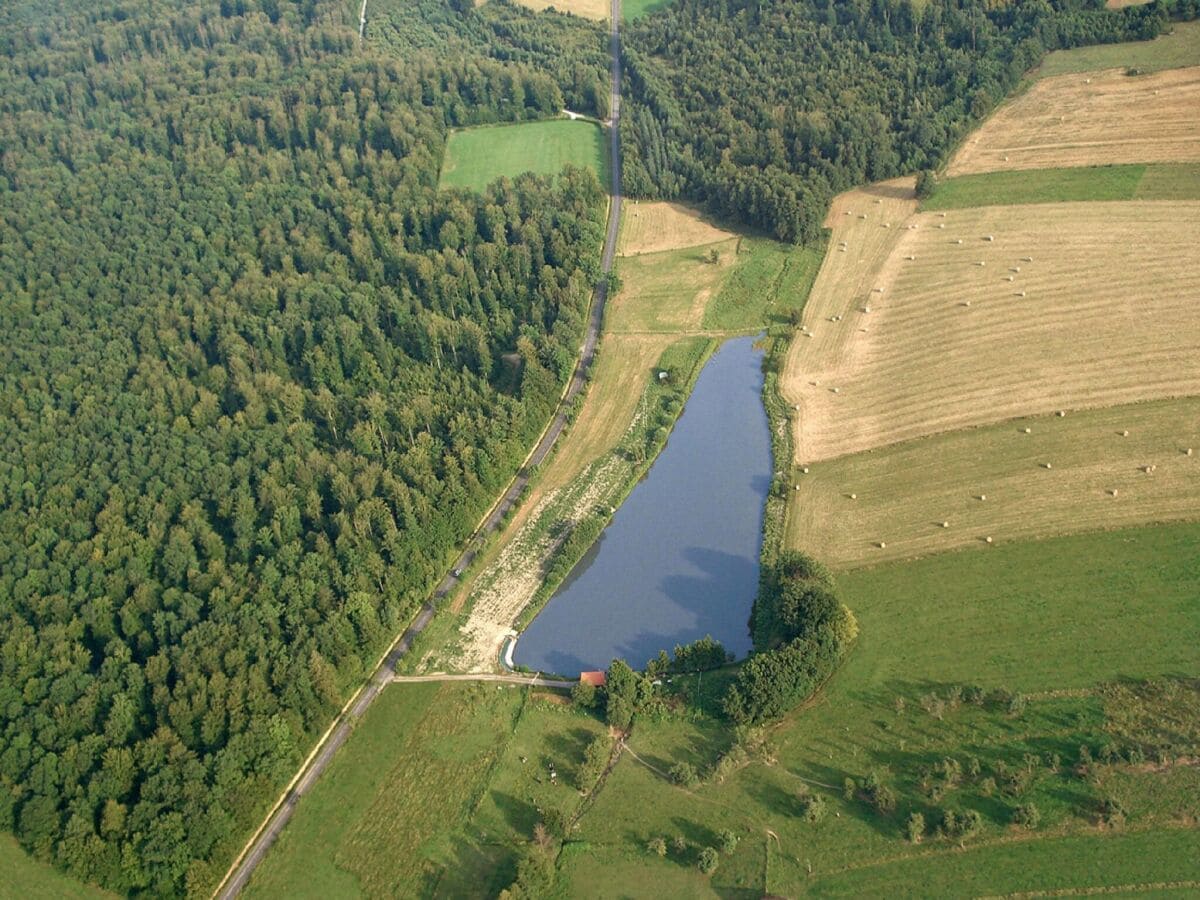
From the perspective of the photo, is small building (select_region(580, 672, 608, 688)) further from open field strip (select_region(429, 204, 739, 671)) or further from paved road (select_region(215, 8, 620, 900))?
open field strip (select_region(429, 204, 739, 671))

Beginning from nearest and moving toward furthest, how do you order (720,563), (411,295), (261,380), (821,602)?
(821,602)
(720,563)
(261,380)
(411,295)

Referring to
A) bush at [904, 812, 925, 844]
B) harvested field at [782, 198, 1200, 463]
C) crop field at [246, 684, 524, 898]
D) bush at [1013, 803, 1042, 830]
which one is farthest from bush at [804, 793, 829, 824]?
harvested field at [782, 198, 1200, 463]

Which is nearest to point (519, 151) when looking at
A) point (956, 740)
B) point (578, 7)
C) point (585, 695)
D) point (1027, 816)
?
point (578, 7)

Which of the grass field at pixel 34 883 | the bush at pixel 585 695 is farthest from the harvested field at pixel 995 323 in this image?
the grass field at pixel 34 883

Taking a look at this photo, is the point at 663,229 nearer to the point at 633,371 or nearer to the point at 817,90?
the point at 633,371

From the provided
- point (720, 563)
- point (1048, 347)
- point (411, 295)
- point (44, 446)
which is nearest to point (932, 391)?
point (1048, 347)

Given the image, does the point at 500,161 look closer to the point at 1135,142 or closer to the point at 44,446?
the point at 44,446

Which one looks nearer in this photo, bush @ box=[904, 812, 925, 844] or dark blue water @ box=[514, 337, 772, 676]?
bush @ box=[904, 812, 925, 844]
